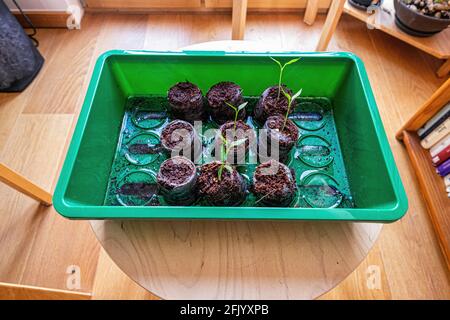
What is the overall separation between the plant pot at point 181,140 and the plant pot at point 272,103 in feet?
0.66

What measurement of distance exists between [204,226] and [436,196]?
0.94 metres

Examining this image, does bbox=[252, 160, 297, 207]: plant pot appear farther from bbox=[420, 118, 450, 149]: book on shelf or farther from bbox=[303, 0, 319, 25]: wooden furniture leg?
bbox=[303, 0, 319, 25]: wooden furniture leg

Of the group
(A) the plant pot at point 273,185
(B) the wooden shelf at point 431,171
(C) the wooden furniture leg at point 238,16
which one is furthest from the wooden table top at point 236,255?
(C) the wooden furniture leg at point 238,16

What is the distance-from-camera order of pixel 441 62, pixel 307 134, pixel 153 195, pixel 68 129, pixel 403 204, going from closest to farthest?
pixel 403 204 → pixel 153 195 → pixel 307 134 → pixel 68 129 → pixel 441 62

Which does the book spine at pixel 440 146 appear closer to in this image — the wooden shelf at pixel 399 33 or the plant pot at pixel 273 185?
the wooden shelf at pixel 399 33

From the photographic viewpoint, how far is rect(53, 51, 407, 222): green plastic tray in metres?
0.63

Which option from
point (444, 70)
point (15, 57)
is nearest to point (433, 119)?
point (444, 70)

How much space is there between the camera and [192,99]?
84 cm

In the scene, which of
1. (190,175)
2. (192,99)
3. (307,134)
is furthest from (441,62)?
(190,175)

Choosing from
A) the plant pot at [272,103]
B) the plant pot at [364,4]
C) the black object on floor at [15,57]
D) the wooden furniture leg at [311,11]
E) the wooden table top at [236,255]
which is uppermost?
the wooden furniture leg at [311,11]

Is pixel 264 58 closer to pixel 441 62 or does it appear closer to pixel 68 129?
pixel 68 129

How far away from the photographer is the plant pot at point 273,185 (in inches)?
27.9

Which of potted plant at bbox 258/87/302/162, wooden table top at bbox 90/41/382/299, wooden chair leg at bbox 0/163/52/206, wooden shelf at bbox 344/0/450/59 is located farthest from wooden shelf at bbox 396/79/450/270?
wooden chair leg at bbox 0/163/52/206

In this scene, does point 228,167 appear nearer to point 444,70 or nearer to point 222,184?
point 222,184
